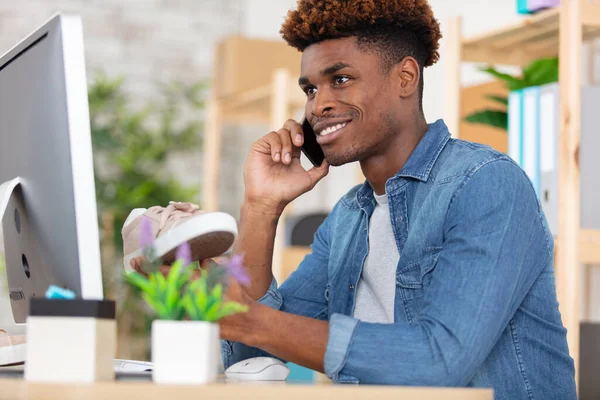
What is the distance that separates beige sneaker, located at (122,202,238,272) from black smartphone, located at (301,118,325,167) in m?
0.53

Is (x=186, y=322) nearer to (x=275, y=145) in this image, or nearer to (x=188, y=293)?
(x=188, y=293)

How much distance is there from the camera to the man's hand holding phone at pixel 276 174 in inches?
58.6


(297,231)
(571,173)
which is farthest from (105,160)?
(571,173)

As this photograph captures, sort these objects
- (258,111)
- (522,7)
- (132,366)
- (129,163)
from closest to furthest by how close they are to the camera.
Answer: (132,366) → (522,7) → (258,111) → (129,163)

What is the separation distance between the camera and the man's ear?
4.98ft

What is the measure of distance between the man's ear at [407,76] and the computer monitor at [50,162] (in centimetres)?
67

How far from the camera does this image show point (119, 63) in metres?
4.73

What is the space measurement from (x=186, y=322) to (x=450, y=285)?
424mm

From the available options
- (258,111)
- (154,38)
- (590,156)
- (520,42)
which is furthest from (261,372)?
(154,38)

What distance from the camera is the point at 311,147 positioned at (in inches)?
63.8

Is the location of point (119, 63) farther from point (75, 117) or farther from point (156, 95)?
point (75, 117)

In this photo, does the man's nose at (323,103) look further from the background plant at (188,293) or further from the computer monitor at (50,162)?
the background plant at (188,293)

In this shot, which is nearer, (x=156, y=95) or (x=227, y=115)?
(x=227, y=115)

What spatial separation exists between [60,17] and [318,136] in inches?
25.7
